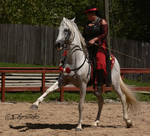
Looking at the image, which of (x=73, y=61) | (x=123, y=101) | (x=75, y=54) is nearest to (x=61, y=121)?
(x=123, y=101)

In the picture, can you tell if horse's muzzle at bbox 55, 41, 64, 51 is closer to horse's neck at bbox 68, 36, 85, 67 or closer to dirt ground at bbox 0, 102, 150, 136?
horse's neck at bbox 68, 36, 85, 67

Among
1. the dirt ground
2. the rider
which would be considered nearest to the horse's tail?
the dirt ground

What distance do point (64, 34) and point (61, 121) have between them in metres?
2.83

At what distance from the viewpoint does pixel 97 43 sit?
31.7 ft

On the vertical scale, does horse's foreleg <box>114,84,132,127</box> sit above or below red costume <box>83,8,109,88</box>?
below

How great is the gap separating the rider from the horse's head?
2.13 ft

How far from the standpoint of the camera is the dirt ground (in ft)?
29.7

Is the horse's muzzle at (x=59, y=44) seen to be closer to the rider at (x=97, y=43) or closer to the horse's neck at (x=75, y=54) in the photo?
the horse's neck at (x=75, y=54)

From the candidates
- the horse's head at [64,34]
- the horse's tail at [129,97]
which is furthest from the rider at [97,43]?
the horse's tail at [129,97]

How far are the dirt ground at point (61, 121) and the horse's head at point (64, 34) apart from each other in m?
1.83

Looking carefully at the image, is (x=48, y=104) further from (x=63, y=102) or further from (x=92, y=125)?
(x=92, y=125)

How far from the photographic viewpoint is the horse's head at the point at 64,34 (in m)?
8.59

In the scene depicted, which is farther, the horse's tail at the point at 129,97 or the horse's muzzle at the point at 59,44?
the horse's tail at the point at 129,97

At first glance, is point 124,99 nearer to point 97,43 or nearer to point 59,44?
point 97,43
